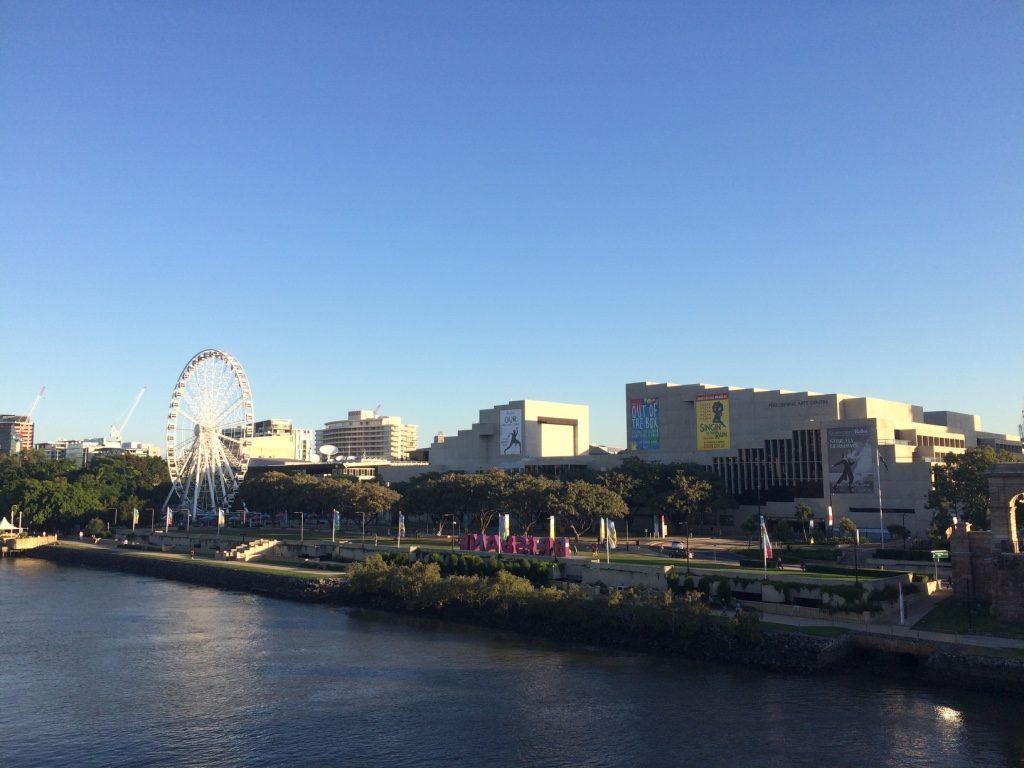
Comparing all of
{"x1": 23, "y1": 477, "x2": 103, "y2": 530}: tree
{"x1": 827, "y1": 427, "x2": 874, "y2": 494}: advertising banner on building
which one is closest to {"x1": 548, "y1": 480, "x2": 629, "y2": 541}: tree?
{"x1": 827, "y1": 427, "x2": 874, "y2": 494}: advertising banner on building

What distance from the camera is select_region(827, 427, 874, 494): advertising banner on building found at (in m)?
113

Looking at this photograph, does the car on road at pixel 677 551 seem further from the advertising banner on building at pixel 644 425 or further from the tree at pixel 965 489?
the advertising banner on building at pixel 644 425

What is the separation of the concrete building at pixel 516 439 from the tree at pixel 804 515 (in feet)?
180

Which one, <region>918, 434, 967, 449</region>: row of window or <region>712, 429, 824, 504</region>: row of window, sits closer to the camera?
<region>712, 429, 824, 504</region>: row of window

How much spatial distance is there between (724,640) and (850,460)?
206 feet

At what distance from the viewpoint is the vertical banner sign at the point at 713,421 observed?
136 m

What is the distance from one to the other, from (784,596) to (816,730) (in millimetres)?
24404

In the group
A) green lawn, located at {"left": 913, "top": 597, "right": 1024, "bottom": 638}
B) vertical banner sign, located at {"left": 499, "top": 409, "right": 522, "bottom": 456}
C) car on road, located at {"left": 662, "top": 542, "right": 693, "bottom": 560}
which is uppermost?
vertical banner sign, located at {"left": 499, "top": 409, "right": 522, "bottom": 456}

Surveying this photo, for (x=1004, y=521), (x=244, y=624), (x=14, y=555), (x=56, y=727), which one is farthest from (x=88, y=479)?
(x=1004, y=521)

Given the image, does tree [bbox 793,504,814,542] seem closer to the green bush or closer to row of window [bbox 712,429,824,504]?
row of window [bbox 712,429,824,504]

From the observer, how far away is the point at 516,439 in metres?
167

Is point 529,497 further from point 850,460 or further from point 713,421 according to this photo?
point 850,460

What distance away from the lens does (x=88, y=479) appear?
549 feet

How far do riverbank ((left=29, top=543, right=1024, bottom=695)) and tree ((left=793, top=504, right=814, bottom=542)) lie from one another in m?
50.0
